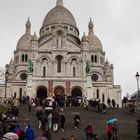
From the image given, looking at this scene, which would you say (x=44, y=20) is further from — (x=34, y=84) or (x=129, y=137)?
(x=129, y=137)

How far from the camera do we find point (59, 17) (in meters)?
81.4

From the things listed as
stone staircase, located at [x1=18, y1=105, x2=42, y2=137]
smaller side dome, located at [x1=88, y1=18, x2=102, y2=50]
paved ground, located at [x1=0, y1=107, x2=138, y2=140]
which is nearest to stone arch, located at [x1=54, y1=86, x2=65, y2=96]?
smaller side dome, located at [x1=88, y1=18, x2=102, y2=50]

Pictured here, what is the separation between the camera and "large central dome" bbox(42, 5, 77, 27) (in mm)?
80812

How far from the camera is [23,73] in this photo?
7581cm

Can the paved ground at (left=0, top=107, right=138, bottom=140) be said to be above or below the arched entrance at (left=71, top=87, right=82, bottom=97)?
below

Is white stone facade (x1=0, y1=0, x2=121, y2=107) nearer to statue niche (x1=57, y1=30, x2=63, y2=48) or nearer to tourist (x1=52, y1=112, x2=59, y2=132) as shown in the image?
statue niche (x1=57, y1=30, x2=63, y2=48)

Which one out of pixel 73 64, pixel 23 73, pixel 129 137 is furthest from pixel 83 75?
pixel 129 137

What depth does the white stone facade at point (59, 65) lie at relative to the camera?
202 ft

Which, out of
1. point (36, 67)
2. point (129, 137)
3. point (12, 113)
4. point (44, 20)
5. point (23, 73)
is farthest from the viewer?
point (44, 20)

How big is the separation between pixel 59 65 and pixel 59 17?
734 inches

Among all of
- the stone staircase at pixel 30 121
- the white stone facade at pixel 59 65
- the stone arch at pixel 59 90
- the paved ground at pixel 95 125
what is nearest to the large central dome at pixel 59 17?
the white stone facade at pixel 59 65

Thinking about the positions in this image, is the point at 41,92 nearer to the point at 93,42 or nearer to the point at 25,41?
the point at 25,41

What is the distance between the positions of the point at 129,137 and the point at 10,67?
56346mm

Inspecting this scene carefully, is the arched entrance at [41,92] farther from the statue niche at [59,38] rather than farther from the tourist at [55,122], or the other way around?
the tourist at [55,122]
